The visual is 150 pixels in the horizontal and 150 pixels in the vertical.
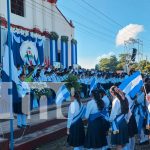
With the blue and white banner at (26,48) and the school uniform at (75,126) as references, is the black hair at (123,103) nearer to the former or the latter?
the school uniform at (75,126)

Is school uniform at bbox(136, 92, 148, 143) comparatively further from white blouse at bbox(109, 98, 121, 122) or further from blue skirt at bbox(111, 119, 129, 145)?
white blouse at bbox(109, 98, 121, 122)

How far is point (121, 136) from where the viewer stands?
7762mm

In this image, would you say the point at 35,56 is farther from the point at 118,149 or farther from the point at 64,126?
the point at 118,149

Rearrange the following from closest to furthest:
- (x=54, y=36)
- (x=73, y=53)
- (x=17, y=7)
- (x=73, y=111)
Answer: (x=73, y=111)
(x=17, y=7)
(x=54, y=36)
(x=73, y=53)

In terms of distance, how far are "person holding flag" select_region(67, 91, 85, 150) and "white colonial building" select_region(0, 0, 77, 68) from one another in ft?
40.5

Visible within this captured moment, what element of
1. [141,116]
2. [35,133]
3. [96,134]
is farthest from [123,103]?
[35,133]

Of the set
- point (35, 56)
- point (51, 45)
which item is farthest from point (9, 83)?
point (51, 45)

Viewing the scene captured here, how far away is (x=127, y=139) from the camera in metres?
7.86

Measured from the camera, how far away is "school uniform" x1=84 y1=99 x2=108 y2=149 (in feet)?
25.6

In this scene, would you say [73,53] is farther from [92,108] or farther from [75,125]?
[92,108]

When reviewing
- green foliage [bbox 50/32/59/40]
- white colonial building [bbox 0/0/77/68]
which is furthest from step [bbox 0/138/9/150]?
green foliage [bbox 50/32/59/40]

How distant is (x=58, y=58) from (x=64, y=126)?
58.1 feet

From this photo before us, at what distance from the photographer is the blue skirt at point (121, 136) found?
775 centimetres

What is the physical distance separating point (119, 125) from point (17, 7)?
1822cm
